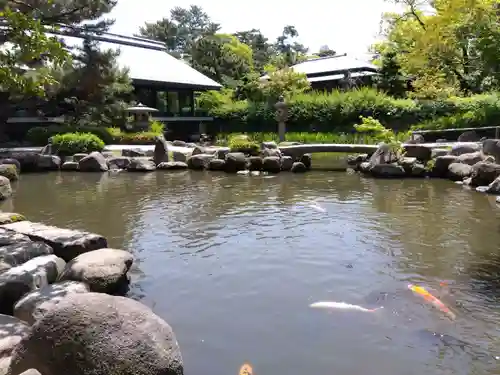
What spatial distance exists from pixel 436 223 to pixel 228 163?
8.54 meters

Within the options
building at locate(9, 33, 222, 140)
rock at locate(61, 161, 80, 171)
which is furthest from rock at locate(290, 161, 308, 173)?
building at locate(9, 33, 222, 140)

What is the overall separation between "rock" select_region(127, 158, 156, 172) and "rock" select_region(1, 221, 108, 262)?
9920 mm

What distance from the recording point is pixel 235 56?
39.6 metres

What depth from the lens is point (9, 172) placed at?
14.1m

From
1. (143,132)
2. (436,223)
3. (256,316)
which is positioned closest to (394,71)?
(143,132)

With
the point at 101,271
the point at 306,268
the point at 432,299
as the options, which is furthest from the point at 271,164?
the point at 101,271

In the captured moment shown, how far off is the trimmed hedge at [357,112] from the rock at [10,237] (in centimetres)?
2007

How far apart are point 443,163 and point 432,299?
9791 millimetres

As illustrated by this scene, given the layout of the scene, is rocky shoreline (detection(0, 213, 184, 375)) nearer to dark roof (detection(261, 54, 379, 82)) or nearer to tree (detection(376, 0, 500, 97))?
tree (detection(376, 0, 500, 97))

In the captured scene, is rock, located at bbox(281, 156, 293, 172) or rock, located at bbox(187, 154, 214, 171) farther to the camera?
rock, located at bbox(187, 154, 214, 171)

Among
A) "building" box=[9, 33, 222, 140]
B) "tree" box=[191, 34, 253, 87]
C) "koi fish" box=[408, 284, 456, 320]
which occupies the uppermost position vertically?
"tree" box=[191, 34, 253, 87]

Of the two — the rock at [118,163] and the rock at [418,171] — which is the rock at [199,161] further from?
the rock at [418,171]

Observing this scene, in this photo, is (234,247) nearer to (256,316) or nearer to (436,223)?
(256,316)

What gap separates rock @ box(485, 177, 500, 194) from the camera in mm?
10945
